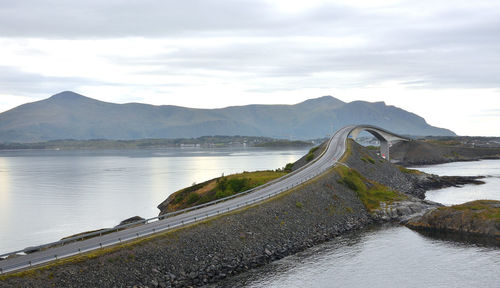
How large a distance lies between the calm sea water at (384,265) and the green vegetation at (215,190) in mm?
24380

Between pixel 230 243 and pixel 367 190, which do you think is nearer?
pixel 230 243

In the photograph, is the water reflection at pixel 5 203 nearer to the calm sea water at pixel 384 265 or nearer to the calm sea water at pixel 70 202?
the calm sea water at pixel 70 202

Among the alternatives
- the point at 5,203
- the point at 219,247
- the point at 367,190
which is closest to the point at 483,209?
the point at 367,190

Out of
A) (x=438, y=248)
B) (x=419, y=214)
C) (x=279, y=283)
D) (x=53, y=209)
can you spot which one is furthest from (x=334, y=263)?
(x=53, y=209)

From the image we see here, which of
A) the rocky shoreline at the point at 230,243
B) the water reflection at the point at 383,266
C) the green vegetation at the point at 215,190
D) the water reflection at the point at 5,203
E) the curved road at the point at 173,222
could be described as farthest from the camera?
the water reflection at the point at 5,203

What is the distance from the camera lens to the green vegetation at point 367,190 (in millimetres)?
90250

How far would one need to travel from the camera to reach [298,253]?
207ft

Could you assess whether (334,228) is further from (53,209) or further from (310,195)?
(53,209)

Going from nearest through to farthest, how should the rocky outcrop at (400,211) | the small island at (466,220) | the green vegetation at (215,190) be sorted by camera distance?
the small island at (466,220), the rocky outcrop at (400,211), the green vegetation at (215,190)

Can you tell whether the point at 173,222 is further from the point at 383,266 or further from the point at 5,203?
the point at 5,203

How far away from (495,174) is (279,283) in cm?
13903

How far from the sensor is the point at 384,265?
191 feet

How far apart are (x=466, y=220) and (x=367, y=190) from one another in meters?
24.5

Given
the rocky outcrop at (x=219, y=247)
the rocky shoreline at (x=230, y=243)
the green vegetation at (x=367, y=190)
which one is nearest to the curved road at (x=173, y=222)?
the rocky shoreline at (x=230, y=243)
